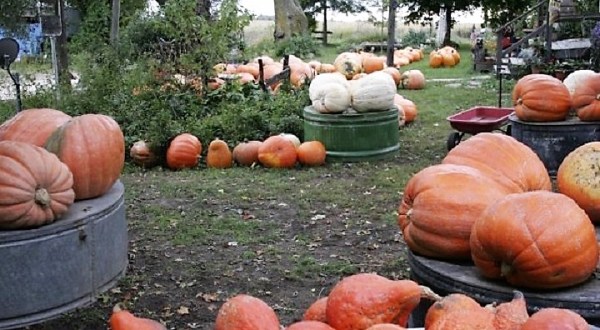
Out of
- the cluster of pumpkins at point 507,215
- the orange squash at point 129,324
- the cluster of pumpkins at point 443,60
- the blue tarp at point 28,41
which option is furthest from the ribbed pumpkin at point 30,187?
the cluster of pumpkins at point 443,60

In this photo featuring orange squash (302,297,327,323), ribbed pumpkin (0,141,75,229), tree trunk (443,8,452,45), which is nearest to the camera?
orange squash (302,297,327,323)

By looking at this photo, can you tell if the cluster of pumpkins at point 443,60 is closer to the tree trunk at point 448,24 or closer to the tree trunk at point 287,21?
the tree trunk at point 448,24

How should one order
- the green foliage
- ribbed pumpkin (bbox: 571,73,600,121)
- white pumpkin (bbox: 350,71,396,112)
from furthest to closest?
the green foliage, white pumpkin (bbox: 350,71,396,112), ribbed pumpkin (bbox: 571,73,600,121)

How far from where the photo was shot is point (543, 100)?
656 cm

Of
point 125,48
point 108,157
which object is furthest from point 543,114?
point 125,48

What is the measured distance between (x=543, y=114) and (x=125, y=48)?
23.6ft

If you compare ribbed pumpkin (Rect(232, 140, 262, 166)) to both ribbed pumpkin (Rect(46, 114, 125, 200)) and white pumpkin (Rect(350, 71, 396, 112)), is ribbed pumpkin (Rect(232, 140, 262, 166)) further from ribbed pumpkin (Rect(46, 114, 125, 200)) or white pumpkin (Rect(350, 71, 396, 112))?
ribbed pumpkin (Rect(46, 114, 125, 200))

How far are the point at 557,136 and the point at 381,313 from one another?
5244 millimetres

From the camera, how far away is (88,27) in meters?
17.8

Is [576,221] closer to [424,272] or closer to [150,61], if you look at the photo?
[424,272]

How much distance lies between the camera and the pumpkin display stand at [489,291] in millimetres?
2525

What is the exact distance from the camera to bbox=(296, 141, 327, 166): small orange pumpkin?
8.48 meters

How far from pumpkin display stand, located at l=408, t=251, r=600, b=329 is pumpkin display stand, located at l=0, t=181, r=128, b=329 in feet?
5.52

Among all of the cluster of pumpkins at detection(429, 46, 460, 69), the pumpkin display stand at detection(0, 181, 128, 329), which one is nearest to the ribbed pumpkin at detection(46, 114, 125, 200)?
the pumpkin display stand at detection(0, 181, 128, 329)
